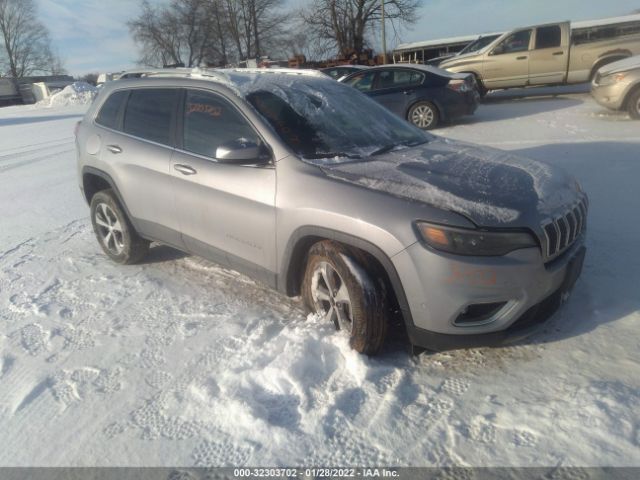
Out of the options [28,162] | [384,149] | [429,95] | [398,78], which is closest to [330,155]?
[384,149]

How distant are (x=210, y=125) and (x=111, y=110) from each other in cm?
147

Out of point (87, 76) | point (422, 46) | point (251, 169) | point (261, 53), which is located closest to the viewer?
point (251, 169)

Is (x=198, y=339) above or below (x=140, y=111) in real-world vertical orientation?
below

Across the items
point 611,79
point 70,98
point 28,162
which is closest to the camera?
point 611,79

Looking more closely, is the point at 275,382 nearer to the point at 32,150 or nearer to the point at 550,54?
the point at 32,150

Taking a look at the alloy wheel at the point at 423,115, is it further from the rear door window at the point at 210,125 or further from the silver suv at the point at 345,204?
the rear door window at the point at 210,125

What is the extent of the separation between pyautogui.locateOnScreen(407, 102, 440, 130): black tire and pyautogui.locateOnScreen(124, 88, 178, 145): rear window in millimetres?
6903

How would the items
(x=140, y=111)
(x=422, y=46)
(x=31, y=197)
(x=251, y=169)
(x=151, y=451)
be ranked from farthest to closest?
(x=422, y=46), (x=31, y=197), (x=140, y=111), (x=251, y=169), (x=151, y=451)

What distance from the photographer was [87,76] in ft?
213

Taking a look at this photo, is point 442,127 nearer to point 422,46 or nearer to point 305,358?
point 305,358

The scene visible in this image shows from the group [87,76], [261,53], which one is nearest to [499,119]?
[261,53]

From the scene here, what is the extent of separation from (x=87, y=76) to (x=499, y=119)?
6687 cm

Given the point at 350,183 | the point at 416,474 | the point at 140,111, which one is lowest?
the point at 416,474

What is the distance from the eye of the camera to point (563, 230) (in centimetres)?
268
